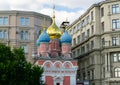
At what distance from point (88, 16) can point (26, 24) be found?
45.4ft

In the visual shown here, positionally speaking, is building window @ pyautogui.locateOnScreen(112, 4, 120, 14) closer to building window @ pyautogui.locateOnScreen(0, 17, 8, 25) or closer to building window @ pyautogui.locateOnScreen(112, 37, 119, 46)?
building window @ pyautogui.locateOnScreen(112, 37, 119, 46)

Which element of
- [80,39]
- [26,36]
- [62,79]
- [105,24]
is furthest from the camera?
[80,39]

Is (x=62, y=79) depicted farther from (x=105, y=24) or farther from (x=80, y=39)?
(x=80, y=39)

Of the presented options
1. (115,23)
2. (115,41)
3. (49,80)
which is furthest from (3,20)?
(115,41)

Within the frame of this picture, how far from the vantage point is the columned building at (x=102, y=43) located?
7162 centimetres

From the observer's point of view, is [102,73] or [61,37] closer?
[61,37]

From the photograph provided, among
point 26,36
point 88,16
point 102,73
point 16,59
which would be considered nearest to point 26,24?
point 26,36

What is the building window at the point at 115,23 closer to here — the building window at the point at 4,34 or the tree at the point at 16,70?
the building window at the point at 4,34

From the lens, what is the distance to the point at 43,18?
83.1 meters

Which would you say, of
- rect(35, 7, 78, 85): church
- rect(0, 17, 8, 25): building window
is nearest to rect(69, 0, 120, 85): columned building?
rect(35, 7, 78, 85): church

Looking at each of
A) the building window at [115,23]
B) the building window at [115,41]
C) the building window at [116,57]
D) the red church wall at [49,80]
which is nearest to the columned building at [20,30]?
the red church wall at [49,80]

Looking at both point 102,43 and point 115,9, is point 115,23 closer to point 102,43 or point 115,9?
point 115,9

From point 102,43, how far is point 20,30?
1822cm

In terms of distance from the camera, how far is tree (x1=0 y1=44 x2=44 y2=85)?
49781mm
